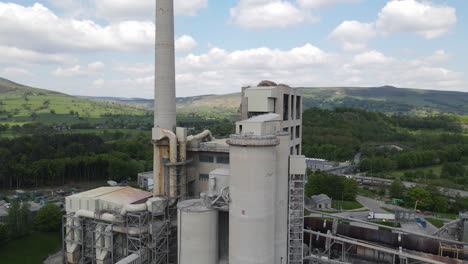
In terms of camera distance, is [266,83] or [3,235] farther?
[3,235]

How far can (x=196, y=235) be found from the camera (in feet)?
115

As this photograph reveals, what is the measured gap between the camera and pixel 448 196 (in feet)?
263

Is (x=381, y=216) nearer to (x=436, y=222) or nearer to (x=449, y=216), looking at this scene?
(x=436, y=222)

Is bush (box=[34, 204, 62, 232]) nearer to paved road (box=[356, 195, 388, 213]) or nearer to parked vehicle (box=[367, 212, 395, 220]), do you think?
parked vehicle (box=[367, 212, 395, 220])

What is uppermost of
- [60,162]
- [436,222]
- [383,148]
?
[60,162]

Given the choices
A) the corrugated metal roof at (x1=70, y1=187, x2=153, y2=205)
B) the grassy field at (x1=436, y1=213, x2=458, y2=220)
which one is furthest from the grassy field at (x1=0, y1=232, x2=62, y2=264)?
the grassy field at (x1=436, y1=213, x2=458, y2=220)

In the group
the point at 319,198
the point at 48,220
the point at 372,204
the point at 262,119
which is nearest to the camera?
the point at 262,119

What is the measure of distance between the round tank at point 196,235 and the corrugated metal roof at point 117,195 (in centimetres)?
1116

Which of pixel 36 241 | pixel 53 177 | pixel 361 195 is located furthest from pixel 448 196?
pixel 53 177

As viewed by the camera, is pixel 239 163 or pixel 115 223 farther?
pixel 115 223

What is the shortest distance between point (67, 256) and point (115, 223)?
30.3 ft

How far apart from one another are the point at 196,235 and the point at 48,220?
33188 mm

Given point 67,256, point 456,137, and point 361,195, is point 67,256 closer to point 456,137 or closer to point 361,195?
point 361,195

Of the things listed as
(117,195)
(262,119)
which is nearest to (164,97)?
(117,195)
